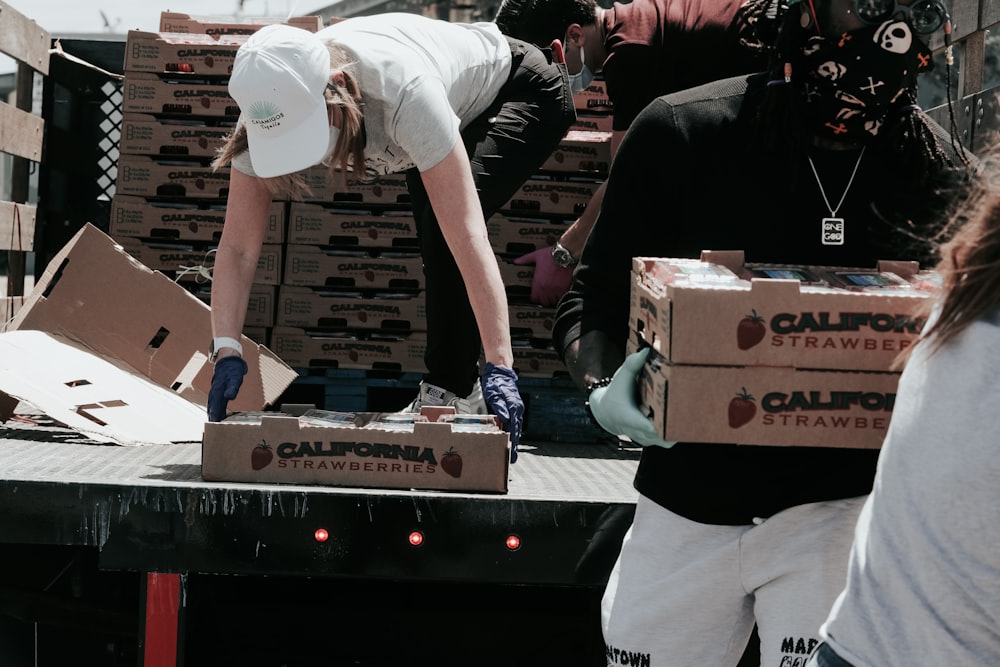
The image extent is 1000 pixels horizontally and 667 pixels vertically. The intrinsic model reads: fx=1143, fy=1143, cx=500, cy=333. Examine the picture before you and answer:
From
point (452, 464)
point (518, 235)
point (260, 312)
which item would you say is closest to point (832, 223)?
point (452, 464)

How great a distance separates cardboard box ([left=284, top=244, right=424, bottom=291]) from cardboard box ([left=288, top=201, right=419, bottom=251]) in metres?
0.05

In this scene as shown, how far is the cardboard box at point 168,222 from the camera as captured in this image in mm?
4566

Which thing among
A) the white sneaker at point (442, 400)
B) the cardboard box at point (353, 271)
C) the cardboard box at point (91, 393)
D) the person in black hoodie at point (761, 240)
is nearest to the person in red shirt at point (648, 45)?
the cardboard box at point (353, 271)

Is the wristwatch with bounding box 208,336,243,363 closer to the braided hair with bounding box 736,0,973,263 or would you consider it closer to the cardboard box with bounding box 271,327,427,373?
the cardboard box with bounding box 271,327,427,373

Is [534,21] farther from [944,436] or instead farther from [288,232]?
[944,436]

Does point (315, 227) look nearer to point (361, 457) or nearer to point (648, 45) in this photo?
point (648, 45)

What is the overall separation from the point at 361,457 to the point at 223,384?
23.0 inches

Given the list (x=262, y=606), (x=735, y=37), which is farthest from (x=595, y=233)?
(x=735, y=37)

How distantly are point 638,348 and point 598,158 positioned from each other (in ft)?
9.17

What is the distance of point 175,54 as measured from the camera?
4742 millimetres

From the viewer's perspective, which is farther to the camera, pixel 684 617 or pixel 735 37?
pixel 735 37

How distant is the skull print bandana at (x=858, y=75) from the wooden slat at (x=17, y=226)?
3.16 m

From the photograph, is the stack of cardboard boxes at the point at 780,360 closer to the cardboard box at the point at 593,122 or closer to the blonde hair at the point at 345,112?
the blonde hair at the point at 345,112

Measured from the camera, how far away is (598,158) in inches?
179
